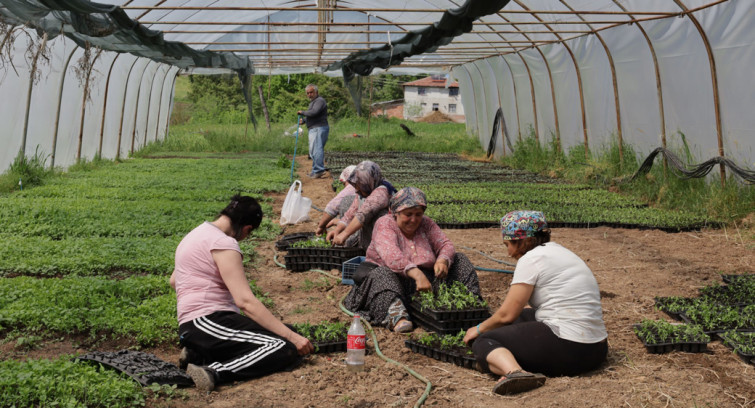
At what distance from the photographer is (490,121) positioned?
22.5 meters

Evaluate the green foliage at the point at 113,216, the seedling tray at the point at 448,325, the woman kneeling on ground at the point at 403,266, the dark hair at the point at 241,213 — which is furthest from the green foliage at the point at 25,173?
the seedling tray at the point at 448,325

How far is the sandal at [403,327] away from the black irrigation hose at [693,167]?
241 inches

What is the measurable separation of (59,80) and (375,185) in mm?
9916

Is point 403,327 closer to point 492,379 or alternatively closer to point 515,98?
point 492,379

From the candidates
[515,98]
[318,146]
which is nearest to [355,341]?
[318,146]

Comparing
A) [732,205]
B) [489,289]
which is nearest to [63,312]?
[489,289]

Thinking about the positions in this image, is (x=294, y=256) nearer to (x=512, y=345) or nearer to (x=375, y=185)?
(x=375, y=185)

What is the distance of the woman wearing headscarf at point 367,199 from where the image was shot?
6258mm

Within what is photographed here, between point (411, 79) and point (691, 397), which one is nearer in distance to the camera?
point (691, 397)

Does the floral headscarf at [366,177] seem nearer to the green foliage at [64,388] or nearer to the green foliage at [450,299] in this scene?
the green foliage at [450,299]

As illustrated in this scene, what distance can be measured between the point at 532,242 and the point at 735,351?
1.53 meters

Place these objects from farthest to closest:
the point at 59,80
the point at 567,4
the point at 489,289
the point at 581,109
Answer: the point at 581,109, the point at 59,80, the point at 567,4, the point at 489,289

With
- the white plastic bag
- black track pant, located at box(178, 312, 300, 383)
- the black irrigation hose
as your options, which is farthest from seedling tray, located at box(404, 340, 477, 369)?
the black irrigation hose

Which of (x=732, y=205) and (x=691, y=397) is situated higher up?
(x=732, y=205)
